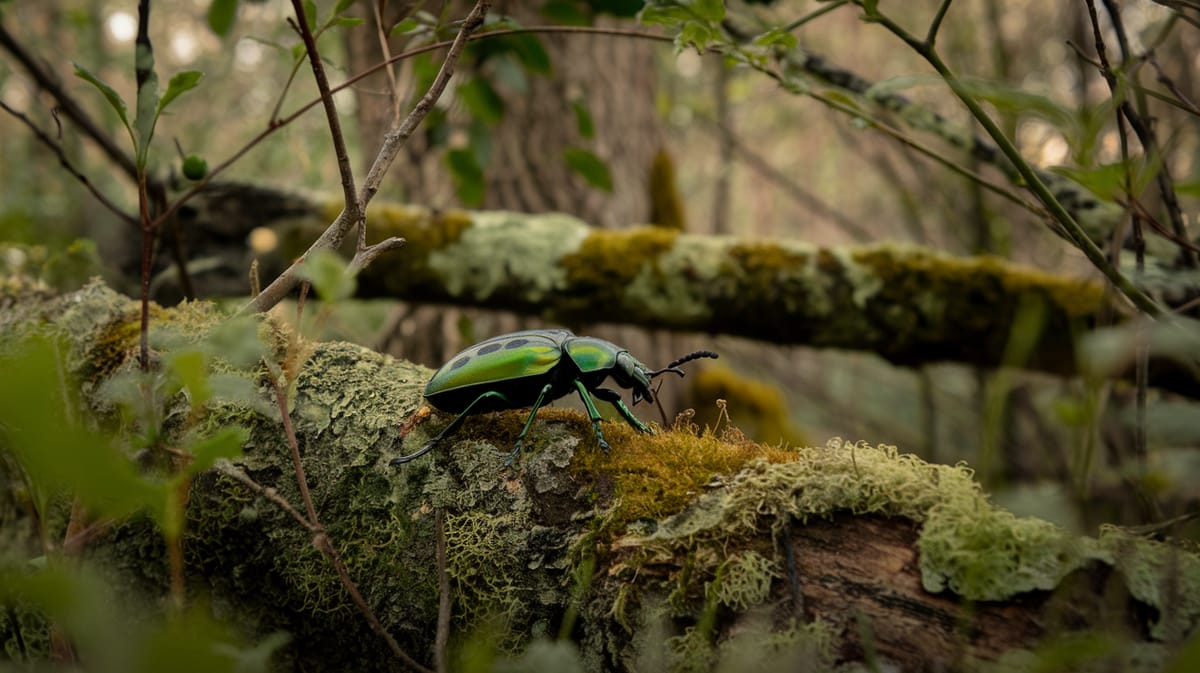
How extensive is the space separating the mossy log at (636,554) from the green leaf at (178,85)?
0.63m

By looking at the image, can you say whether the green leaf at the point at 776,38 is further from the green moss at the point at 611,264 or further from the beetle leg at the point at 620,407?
the green moss at the point at 611,264

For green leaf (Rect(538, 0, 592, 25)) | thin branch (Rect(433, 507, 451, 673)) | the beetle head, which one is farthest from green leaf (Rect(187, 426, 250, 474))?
green leaf (Rect(538, 0, 592, 25))

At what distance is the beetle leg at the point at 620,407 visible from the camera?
6.43ft

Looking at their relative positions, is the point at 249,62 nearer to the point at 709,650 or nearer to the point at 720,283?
the point at 720,283

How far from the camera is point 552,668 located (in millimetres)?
1165

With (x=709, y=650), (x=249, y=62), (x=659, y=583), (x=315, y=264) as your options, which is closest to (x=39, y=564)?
(x=315, y=264)

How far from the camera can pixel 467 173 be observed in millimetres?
4355

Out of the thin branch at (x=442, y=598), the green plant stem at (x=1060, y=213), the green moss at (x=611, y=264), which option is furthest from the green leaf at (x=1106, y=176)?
the green moss at (x=611, y=264)

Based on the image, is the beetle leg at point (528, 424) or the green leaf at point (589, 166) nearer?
the beetle leg at point (528, 424)

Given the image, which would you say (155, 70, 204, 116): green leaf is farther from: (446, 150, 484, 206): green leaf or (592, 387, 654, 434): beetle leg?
(446, 150, 484, 206): green leaf

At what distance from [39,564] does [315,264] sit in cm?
109

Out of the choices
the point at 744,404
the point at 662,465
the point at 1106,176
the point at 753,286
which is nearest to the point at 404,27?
the point at 662,465

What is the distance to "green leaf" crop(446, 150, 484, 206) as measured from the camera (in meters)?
4.31

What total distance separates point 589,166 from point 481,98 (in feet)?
2.38
